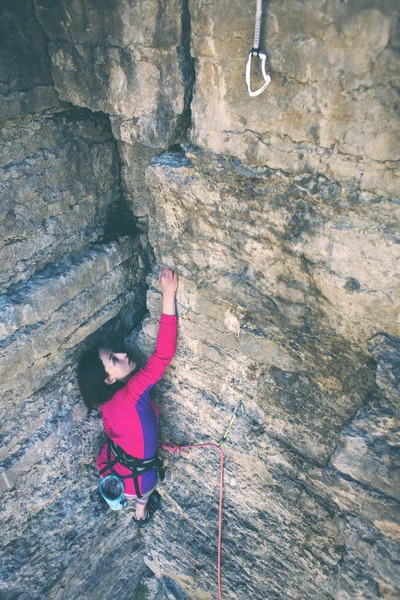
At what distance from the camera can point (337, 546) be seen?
219 centimetres

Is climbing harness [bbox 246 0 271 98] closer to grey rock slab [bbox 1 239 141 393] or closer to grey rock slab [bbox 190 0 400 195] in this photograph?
grey rock slab [bbox 190 0 400 195]

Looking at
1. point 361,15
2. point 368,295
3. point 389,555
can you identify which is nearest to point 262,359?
point 368,295

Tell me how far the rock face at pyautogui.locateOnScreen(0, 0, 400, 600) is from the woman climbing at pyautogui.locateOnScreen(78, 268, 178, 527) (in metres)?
0.10

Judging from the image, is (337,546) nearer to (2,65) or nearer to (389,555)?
(389,555)

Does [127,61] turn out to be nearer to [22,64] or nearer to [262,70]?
[22,64]

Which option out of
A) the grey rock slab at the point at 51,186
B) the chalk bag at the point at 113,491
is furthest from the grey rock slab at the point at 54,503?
the grey rock slab at the point at 51,186

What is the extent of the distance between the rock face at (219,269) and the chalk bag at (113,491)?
0.12m

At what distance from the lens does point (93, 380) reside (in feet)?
7.90

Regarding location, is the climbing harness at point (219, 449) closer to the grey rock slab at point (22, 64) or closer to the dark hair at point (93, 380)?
the dark hair at point (93, 380)

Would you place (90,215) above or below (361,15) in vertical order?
below

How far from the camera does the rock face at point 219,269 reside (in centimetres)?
146

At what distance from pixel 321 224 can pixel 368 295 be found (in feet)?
1.02

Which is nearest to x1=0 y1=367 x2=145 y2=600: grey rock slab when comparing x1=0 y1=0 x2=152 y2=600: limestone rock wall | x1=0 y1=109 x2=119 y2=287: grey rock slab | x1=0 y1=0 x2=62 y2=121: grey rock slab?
x1=0 y1=0 x2=152 y2=600: limestone rock wall

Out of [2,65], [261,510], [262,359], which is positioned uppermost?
[2,65]
